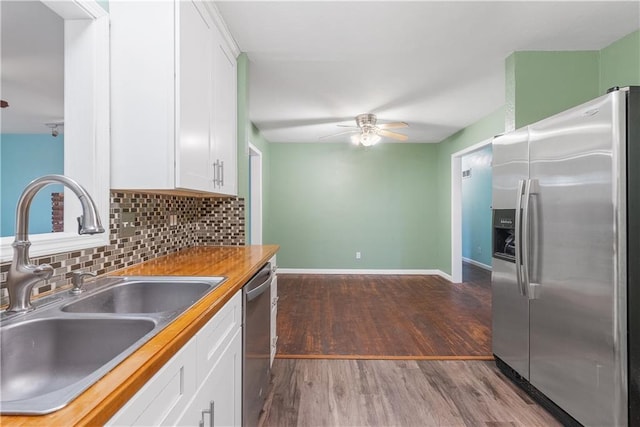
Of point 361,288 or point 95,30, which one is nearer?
point 95,30

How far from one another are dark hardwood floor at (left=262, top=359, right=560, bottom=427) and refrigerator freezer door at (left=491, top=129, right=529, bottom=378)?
0.23 m

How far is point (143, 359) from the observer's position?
0.70m

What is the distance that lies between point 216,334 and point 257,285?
57 cm

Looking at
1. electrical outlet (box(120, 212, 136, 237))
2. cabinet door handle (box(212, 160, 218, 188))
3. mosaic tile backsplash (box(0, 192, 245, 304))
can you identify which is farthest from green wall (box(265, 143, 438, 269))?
electrical outlet (box(120, 212, 136, 237))

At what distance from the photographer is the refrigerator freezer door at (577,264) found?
151 centimetres

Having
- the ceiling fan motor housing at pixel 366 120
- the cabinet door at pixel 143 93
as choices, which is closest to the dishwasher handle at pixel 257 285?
the cabinet door at pixel 143 93

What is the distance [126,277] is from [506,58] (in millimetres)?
3103

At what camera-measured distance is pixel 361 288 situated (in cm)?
488

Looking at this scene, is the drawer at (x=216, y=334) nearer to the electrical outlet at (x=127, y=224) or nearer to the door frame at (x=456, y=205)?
the electrical outlet at (x=127, y=224)

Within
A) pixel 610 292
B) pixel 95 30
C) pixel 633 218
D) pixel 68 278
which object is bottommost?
pixel 610 292

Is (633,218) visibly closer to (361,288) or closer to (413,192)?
(361,288)

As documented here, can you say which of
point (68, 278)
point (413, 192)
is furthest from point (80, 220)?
point (413, 192)

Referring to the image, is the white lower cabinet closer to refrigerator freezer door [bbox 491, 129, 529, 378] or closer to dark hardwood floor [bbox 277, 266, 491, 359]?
dark hardwood floor [bbox 277, 266, 491, 359]

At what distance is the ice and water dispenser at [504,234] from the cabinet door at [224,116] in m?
1.97
